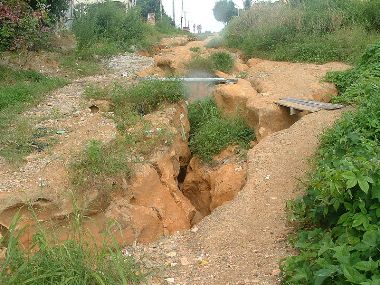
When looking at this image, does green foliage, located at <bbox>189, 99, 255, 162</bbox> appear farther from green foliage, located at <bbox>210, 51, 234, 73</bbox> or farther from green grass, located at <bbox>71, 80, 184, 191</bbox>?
green foliage, located at <bbox>210, 51, 234, 73</bbox>

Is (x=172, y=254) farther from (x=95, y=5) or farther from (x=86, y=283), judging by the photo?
(x=95, y=5)

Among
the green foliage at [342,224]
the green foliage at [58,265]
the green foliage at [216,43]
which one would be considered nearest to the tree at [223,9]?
the green foliage at [216,43]

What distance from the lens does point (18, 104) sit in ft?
25.0

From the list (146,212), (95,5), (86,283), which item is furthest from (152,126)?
(95,5)

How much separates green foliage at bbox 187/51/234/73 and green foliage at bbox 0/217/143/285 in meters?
7.83

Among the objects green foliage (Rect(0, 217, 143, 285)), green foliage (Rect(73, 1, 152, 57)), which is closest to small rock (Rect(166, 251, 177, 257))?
green foliage (Rect(0, 217, 143, 285))

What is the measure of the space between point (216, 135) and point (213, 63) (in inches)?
143

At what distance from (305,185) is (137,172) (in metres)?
2.10

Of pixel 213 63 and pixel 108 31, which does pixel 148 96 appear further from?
pixel 108 31

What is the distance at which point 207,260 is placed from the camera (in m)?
4.38

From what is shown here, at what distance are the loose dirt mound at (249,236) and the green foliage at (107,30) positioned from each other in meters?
7.37

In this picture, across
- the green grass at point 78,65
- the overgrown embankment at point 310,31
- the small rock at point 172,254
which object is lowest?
the small rock at point 172,254

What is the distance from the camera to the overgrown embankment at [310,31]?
34.1 feet

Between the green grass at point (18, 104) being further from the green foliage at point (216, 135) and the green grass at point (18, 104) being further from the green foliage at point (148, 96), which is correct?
the green foliage at point (216, 135)
